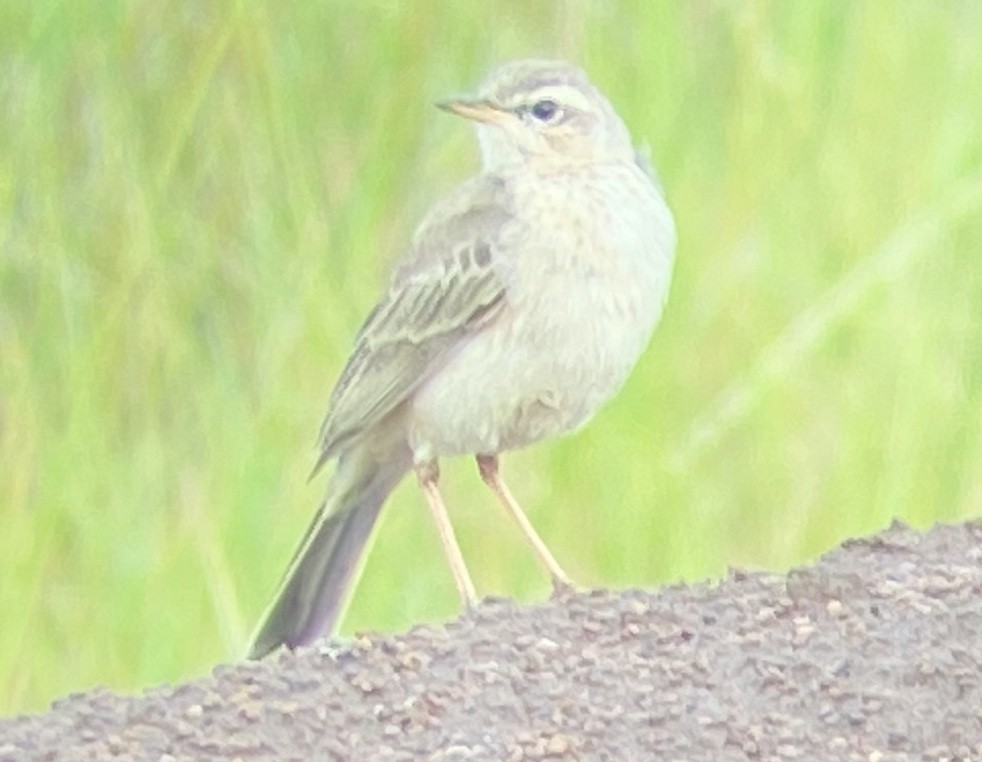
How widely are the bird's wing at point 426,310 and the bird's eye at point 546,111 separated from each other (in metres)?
0.15

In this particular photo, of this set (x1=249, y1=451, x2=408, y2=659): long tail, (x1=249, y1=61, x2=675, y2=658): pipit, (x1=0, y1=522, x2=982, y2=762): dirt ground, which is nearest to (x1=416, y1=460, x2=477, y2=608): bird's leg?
(x1=249, y1=61, x2=675, y2=658): pipit

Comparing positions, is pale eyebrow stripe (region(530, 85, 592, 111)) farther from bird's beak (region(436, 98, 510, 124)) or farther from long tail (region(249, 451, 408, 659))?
long tail (region(249, 451, 408, 659))

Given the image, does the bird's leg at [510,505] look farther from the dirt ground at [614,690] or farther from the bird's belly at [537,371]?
the dirt ground at [614,690]

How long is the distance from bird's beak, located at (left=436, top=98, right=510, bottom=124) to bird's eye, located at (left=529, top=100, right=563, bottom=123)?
0.05 metres

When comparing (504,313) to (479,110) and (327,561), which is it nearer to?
(479,110)

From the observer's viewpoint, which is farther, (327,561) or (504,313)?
(327,561)

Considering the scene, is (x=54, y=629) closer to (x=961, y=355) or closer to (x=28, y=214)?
(x=28, y=214)

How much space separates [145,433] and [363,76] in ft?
2.81

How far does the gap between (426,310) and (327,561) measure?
1.90 feet

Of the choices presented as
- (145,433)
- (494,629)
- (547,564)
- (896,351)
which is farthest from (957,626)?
(145,433)

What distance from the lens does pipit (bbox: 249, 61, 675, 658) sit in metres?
3.57

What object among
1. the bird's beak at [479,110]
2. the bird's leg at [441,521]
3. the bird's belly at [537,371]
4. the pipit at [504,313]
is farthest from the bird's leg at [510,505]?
the bird's beak at [479,110]

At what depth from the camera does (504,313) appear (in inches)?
142

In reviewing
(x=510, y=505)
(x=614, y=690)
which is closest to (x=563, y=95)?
(x=510, y=505)
